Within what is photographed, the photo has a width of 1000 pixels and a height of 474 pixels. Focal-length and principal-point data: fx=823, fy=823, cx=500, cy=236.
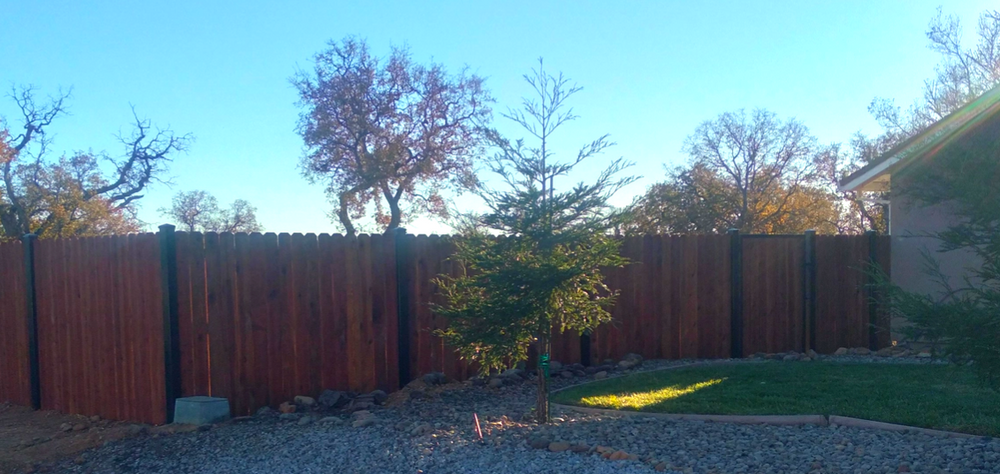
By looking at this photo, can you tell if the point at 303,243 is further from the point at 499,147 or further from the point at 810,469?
the point at 810,469

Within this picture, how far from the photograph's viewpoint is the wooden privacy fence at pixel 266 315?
7789 millimetres

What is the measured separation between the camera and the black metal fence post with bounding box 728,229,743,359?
11.2 meters

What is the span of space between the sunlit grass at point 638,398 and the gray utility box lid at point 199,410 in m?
3.35

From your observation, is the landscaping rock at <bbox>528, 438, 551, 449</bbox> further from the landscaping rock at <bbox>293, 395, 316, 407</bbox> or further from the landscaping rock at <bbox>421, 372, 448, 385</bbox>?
the landscaping rock at <bbox>421, 372, 448, 385</bbox>

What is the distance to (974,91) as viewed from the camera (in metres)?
17.9

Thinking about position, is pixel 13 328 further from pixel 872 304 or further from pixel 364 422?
pixel 872 304

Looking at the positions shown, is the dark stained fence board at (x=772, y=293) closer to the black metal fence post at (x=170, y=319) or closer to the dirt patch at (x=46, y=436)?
the black metal fence post at (x=170, y=319)

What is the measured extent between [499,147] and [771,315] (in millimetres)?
6218

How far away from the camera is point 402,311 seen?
8.91m

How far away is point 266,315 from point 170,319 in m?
0.90

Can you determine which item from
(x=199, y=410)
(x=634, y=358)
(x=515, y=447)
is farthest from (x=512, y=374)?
(x=199, y=410)

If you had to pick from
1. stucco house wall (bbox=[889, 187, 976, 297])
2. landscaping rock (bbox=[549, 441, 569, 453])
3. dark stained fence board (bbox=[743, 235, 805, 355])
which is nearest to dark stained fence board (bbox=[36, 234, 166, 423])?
landscaping rock (bbox=[549, 441, 569, 453])

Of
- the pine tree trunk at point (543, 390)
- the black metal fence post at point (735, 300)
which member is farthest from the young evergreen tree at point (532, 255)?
the black metal fence post at point (735, 300)

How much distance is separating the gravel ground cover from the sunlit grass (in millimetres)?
406
